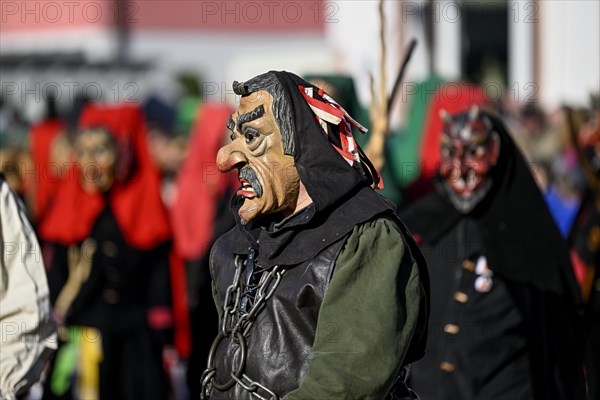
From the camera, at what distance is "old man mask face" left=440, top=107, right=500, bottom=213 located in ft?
21.3

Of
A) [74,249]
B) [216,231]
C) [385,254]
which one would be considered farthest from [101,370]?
[385,254]

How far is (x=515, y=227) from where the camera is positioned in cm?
634

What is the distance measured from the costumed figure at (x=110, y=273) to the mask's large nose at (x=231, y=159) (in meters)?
4.46

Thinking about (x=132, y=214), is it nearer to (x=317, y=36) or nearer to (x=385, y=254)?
(x=385, y=254)

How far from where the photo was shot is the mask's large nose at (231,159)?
13.2ft

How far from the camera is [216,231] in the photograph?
10133 mm

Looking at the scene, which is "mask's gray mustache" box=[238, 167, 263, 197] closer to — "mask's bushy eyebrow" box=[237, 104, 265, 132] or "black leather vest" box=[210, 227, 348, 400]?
"mask's bushy eyebrow" box=[237, 104, 265, 132]

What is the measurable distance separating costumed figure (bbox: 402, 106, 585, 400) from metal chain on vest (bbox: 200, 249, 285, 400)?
2.43 metres

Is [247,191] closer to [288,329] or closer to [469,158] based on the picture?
[288,329]

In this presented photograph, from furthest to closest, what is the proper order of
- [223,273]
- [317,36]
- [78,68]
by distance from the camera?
[317,36] → [78,68] → [223,273]

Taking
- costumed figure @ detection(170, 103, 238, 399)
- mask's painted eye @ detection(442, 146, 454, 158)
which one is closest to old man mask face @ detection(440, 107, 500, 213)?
mask's painted eye @ detection(442, 146, 454, 158)

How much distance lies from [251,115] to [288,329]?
0.65m

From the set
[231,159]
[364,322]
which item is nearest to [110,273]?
[231,159]

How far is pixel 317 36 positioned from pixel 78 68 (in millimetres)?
10788
